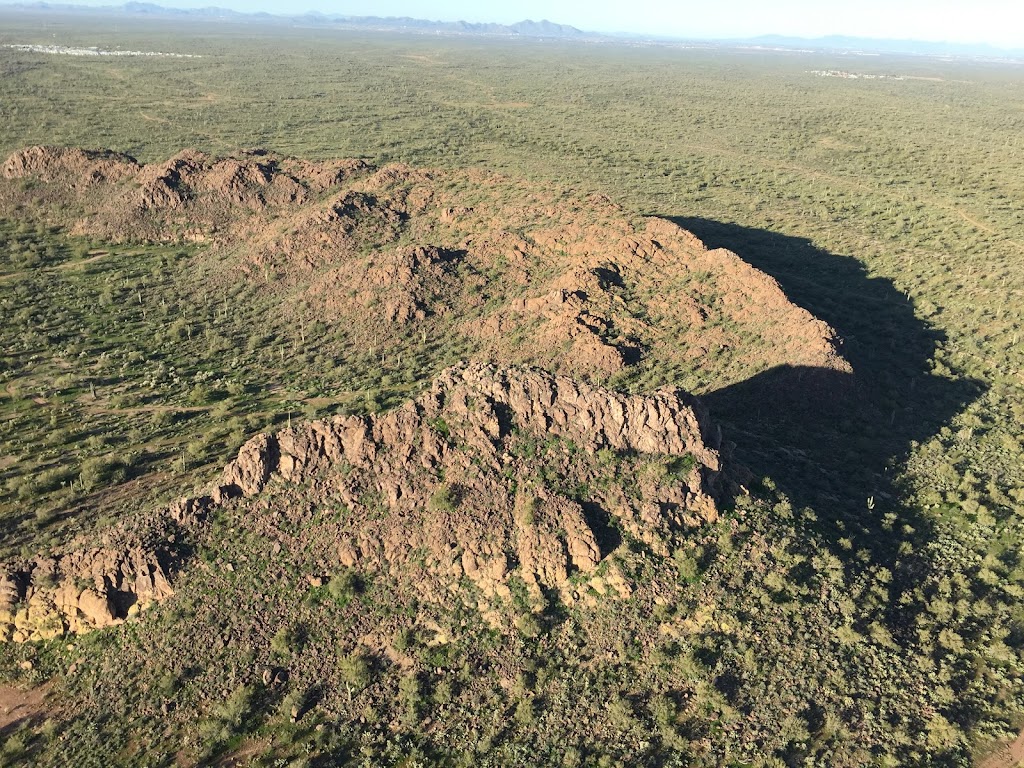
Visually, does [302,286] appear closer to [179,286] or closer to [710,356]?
[179,286]

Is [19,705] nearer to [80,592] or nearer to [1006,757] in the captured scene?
[80,592]

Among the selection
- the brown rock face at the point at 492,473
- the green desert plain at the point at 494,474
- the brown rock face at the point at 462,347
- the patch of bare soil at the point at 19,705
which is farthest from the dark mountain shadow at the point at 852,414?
the patch of bare soil at the point at 19,705

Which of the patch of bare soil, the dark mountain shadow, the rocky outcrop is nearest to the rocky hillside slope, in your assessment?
the dark mountain shadow

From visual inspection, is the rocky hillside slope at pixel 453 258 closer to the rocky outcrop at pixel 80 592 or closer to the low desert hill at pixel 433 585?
the low desert hill at pixel 433 585

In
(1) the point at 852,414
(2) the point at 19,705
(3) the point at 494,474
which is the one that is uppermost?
(3) the point at 494,474

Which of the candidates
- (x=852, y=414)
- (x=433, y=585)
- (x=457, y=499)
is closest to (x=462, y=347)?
(x=457, y=499)

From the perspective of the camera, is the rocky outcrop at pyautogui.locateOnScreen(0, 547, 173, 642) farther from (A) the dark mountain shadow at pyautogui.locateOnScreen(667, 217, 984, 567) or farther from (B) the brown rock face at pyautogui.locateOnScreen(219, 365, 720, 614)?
(A) the dark mountain shadow at pyautogui.locateOnScreen(667, 217, 984, 567)

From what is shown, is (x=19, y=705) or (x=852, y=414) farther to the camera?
(x=852, y=414)
